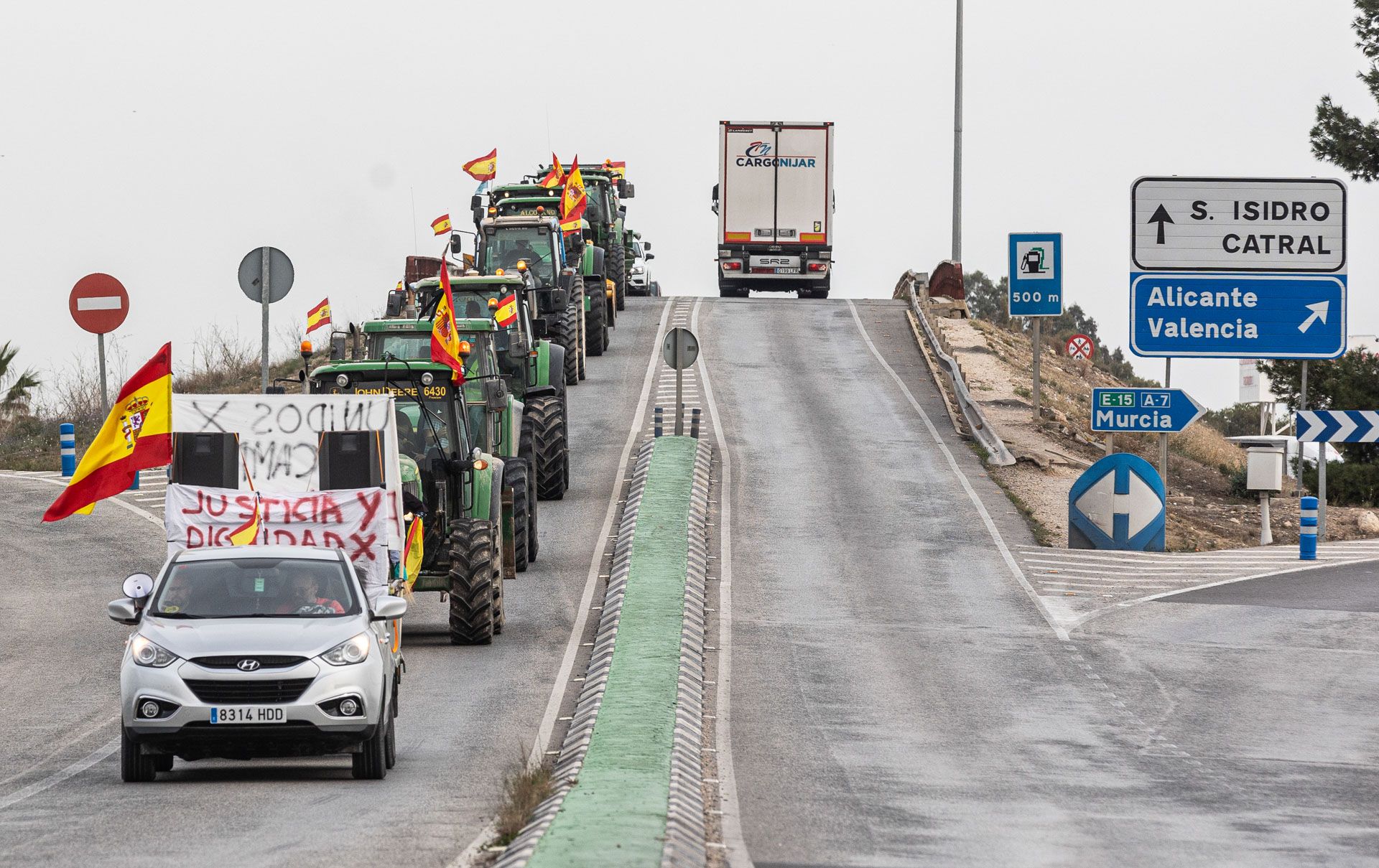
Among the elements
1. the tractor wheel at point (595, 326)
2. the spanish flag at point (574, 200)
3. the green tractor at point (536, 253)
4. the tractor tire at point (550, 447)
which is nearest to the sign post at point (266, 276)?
the tractor tire at point (550, 447)

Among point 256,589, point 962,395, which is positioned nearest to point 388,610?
point 256,589

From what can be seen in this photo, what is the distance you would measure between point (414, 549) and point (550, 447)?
9020 millimetres

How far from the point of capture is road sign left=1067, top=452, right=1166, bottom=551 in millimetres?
26328

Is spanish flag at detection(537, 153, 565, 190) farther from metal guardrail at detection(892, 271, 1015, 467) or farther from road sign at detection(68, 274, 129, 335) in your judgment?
road sign at detection(68, 274, 129, 335)

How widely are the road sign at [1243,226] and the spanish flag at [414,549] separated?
1178cm

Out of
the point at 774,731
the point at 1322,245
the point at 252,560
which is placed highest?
the point at 1322,245

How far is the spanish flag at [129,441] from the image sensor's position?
16.1 meters

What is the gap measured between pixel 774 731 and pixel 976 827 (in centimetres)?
376

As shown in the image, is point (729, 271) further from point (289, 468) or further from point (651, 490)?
point (289, 468)

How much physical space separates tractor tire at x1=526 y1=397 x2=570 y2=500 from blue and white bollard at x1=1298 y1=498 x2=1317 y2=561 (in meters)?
10.1

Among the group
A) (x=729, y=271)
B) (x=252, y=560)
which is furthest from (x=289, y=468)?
(x=729, y=271)

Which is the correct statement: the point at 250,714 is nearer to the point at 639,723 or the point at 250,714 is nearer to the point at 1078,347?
the point at 639,723

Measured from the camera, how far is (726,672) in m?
17.9

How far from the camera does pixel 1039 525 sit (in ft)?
89.4
